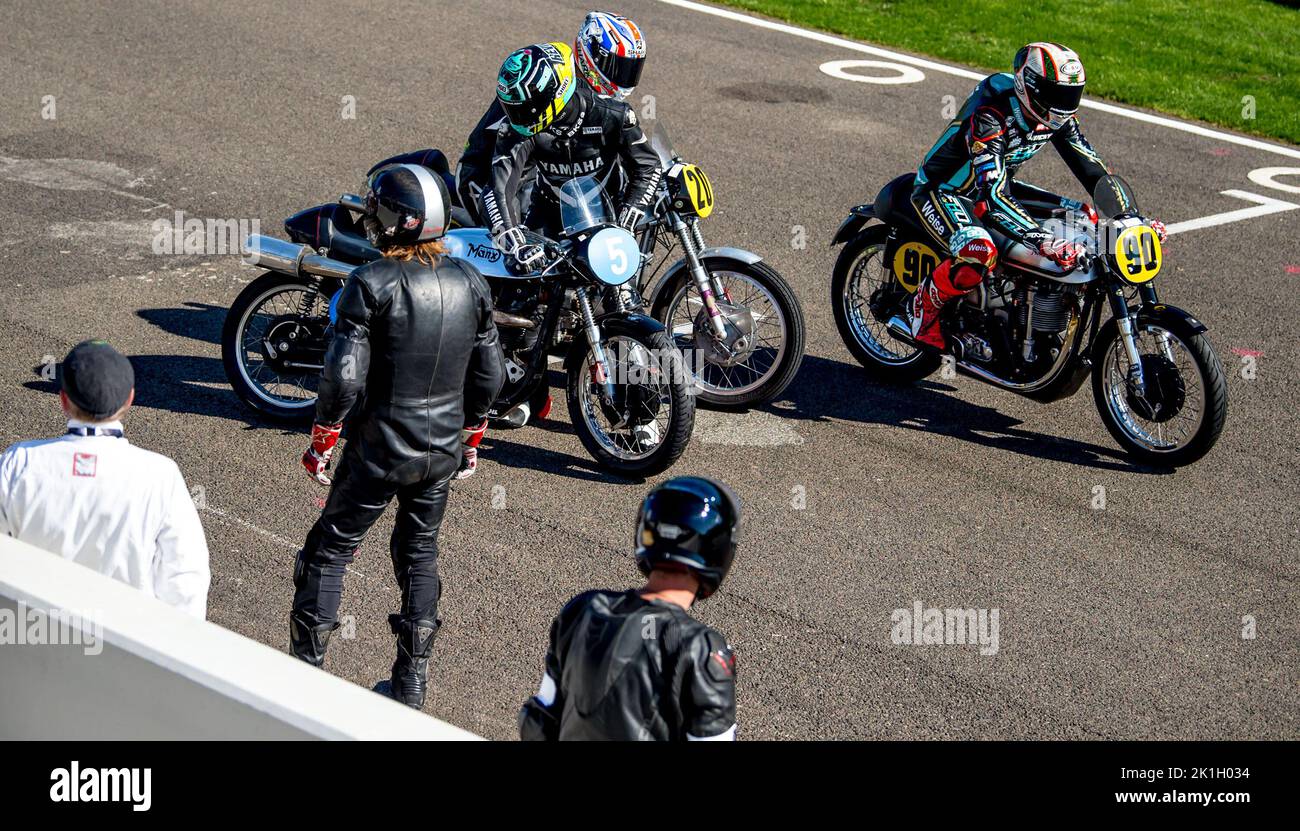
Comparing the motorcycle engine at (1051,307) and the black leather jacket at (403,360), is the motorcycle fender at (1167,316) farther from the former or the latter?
the black leather jacket at (403,360)

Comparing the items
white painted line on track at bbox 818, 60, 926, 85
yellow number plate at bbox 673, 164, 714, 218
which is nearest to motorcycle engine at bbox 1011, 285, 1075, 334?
yellow number plate at bbox 673, 164, 714, 218

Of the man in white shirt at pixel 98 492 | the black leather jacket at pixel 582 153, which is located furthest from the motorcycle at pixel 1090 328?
the man in white shirt at pixel 98 492

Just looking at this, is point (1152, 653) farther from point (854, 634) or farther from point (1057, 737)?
point (854, 634)

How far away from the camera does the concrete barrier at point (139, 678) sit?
375 cm

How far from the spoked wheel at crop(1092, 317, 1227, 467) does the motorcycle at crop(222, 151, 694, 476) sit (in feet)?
7.85

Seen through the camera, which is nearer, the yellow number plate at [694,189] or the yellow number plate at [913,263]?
the yellow number plate at [694,189]

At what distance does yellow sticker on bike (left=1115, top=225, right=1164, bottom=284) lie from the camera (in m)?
7.90

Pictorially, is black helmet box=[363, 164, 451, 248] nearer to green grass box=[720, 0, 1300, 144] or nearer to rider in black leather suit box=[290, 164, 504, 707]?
rider in black leather suit box=[290, 164, 504, 707]

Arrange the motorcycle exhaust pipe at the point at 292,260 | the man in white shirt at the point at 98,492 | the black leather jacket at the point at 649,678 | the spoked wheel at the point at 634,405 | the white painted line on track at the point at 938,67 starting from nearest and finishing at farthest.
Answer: the black leather jacket at the point at 649,678 → the man in white shirt at the point at 98,492 → the spoked wheel at the point at 634,405 → the motorcycle exhaust pipe at the point at 292,260 → the white painted line on track at the point at 938,67

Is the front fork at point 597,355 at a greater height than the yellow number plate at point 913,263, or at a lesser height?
lesser

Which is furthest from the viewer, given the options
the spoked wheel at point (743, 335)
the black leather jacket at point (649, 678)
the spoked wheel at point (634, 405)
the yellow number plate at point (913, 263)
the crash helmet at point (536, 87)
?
the yellow number plate at point (913, 263)

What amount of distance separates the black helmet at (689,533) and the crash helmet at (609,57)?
5.36 metres
